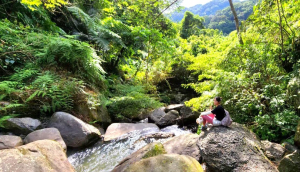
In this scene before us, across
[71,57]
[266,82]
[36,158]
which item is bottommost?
[36,158]

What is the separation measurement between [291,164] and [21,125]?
15.0 feet

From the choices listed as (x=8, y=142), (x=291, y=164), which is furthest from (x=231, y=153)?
(x=8, y=142)

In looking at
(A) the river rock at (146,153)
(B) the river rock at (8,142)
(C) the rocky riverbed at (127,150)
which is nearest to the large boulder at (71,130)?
(C) the rocky riverbed at (127,150)

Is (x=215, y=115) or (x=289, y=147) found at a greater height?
(x=215, y=115)

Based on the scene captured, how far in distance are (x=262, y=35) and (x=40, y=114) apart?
5.79m

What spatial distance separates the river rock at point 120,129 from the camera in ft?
14.8

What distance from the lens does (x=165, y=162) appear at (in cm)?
218

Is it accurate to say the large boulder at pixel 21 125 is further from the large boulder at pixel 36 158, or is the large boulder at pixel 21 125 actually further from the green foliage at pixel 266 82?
the green foliage at pixel 266 82

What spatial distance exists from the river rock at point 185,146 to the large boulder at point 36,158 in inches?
73.2

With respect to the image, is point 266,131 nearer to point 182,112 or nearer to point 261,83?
point 261,83

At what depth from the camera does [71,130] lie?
3715 millimetres

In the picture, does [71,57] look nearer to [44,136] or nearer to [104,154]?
[44,136]

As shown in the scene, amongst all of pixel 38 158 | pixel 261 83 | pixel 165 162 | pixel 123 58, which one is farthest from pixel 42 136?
pixel 123 58

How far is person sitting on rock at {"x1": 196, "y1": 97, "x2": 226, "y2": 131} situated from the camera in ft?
10.8
